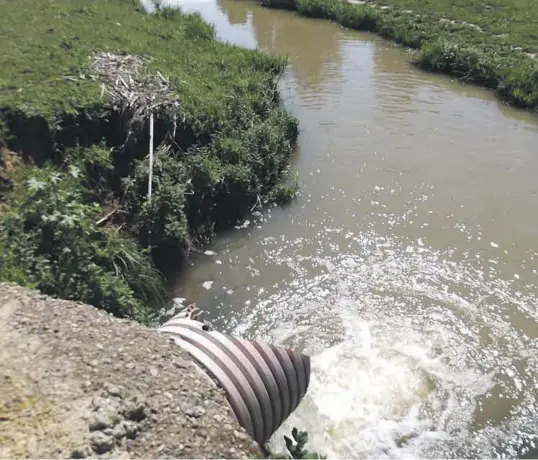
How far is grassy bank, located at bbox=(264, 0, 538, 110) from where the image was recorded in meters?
16.2

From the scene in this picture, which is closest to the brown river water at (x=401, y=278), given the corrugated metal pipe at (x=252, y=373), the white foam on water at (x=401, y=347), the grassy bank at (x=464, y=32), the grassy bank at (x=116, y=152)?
the white foam on water at (x=401, y=347)

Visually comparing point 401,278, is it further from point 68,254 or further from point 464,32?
point 464,32

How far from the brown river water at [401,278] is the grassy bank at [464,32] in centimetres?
162

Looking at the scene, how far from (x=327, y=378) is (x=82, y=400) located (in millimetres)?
3740

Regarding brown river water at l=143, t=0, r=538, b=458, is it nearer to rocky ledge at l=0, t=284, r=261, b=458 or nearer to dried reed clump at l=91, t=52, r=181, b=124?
rocky ledge at l=0, t=284, r=261, b=458

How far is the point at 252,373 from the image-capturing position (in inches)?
207

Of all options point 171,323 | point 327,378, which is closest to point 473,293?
point 327,378

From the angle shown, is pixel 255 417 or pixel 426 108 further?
pixel 426 108

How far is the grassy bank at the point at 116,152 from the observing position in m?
7.42

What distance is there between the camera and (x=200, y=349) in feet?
17.6

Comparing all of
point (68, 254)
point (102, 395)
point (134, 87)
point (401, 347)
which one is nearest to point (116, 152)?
point (134, 87)

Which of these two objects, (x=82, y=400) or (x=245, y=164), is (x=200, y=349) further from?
(x=245, y=164)

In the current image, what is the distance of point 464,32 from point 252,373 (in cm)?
1810

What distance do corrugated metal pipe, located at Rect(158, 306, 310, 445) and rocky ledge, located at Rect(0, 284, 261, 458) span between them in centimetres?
13
